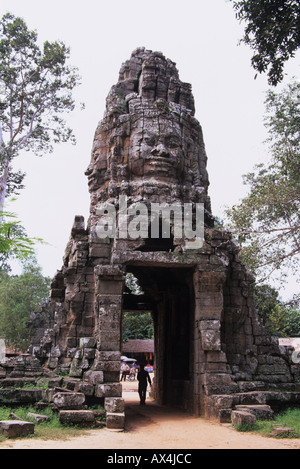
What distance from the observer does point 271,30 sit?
24.5 ft

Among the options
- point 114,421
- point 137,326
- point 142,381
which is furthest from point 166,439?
point 137,326

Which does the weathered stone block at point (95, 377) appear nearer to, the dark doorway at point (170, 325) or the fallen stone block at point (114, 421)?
the fallen stone block at point (114, 421)

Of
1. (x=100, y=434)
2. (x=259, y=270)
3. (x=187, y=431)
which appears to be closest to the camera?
(x=100, y=434)

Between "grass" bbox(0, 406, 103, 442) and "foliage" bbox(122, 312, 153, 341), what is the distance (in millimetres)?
21842

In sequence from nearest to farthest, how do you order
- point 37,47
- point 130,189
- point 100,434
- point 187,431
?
point 100,434 → point 187,431 → point 130,189 → point 37,47

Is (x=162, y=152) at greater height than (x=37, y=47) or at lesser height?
lesser

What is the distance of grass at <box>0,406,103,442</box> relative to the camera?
7.44 metres

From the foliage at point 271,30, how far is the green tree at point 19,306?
23722mm

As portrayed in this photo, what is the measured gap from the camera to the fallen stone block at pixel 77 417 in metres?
8.46

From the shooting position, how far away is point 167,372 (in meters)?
14.8

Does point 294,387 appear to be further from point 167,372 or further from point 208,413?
point 167,372

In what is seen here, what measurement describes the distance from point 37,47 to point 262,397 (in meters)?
16.2
